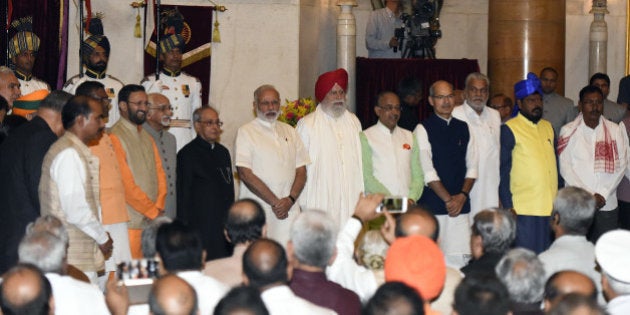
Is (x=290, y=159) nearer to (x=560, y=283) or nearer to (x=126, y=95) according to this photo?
(x=126, y=95)

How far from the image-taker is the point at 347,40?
13008mm

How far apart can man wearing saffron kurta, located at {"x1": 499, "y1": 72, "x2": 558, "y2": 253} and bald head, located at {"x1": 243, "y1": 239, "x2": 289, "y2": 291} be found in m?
4.94

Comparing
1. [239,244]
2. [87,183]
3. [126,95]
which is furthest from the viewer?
[126,95]

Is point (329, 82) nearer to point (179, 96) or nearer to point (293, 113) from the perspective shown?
point (293, 113)

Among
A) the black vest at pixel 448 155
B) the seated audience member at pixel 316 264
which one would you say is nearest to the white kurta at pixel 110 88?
the black vest at pixel 448 155

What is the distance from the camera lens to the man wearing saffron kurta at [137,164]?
8500 mm

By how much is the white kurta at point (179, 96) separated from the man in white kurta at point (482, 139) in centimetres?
256

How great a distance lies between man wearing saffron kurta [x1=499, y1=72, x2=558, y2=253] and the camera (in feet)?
31.6

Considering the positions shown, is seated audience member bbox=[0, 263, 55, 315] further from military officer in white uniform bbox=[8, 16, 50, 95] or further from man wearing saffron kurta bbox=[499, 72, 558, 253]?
military officer in white uniform bbox=[8, 16, 50, 95]

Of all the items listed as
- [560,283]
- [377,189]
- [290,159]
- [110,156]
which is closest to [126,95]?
[110,156]

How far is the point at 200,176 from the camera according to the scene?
9070mm

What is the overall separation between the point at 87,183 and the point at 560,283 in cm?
327

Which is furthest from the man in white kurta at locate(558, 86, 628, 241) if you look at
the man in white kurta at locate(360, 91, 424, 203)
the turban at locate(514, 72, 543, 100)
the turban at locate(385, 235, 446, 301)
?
the turban at locate(385, 235, 446, 301)

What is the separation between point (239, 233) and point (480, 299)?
6.31 feet
